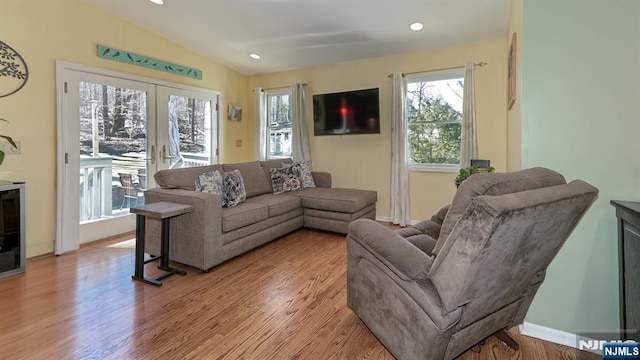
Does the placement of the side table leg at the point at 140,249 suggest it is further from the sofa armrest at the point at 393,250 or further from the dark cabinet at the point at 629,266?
the dark cabinet at the point at 629,266

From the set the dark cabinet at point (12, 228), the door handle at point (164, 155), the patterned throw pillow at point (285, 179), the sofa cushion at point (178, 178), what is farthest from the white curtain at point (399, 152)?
the dark cabinet at point (12, 228)

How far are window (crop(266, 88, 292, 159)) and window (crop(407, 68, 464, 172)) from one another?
204 centimetres

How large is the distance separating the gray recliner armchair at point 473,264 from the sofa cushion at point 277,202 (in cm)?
200

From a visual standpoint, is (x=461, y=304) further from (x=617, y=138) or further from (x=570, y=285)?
(x=617, y=138)

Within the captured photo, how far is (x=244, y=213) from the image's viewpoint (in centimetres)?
322

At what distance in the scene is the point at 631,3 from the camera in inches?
64.9

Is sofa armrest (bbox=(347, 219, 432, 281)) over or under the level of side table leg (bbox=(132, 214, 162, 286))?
over

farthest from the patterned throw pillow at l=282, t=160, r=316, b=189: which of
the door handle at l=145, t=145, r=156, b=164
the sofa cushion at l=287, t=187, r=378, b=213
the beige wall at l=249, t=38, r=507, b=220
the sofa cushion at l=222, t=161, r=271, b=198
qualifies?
the door handle at l=145, t=145, r=156, b=164

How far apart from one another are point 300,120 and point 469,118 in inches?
97.2

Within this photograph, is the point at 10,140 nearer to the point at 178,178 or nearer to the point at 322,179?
the point at 178,178

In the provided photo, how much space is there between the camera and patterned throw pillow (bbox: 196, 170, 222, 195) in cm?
335

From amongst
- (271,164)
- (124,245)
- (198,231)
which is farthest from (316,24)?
(124,245)

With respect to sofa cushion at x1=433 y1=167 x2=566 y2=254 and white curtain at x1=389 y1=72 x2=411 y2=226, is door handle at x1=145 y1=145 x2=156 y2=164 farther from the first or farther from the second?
sofa cushion at x1=433 y1=167 x2=566 y2=254

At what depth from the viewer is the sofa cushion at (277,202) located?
3665 mm
